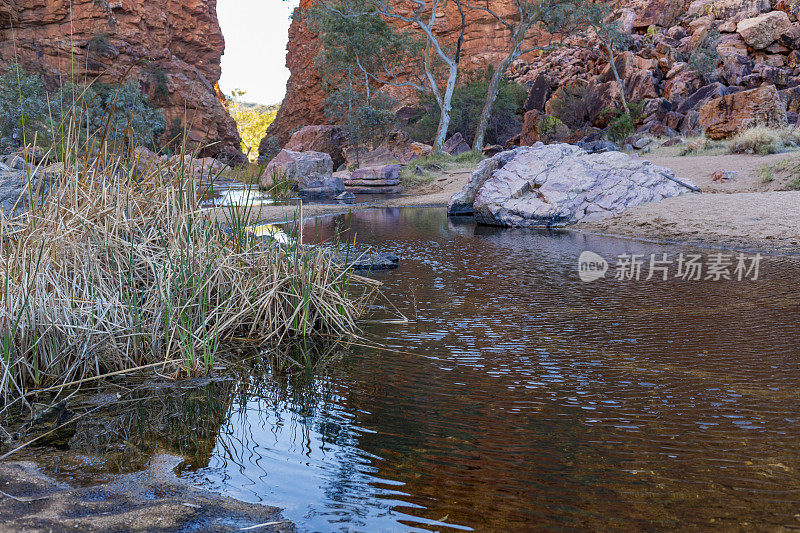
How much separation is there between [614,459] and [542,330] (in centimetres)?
179

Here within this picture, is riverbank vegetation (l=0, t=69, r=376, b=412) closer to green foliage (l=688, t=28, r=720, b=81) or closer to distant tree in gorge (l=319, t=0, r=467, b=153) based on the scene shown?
distant tree in gorge (l=319, t=0, r=467, b=153)

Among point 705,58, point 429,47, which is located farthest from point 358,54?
point 705,58

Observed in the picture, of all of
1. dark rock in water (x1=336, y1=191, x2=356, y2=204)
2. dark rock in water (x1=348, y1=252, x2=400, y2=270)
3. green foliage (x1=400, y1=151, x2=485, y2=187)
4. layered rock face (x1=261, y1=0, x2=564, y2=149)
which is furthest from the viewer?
layered rock face (x1=261, y1=0, x2=564, y2=149)

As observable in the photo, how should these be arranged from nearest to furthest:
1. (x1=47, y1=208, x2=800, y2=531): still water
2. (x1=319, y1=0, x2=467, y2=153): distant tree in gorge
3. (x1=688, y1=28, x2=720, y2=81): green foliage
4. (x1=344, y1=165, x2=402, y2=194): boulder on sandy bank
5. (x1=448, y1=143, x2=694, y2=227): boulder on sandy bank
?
(x1=47, y1=208, x2=800, y2=531): still water
(x1=448, y1=143, x2=694, y2=227): boulder on sandy bank
(x1=344, y1=165, x2=402, y2=194): boulder on sandy bank
(x1=319, y1=0, x2=467, y2=153): distant tree in gorge
(x1=688, y1=28, x2=720, y2=81): green foliage

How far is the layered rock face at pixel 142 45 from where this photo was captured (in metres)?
36.6

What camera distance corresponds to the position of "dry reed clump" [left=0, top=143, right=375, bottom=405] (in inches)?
113

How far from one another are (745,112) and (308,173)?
510 inches

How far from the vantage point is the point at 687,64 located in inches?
1059

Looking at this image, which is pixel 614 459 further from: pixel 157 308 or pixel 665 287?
pixel 665 287

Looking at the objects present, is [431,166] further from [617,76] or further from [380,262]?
[380,262]

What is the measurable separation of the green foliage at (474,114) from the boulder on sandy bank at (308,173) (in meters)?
13.8

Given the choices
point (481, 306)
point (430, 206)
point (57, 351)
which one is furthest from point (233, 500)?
point (430, 206)

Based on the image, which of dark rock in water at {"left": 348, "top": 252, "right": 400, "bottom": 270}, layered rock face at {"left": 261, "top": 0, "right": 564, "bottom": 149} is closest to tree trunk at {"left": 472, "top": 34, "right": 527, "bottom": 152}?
dark rock in water at {"left": 348, "top": 252, "right": 400, "bottom": 270}

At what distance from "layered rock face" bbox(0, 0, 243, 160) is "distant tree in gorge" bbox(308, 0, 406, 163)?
22.5ft
